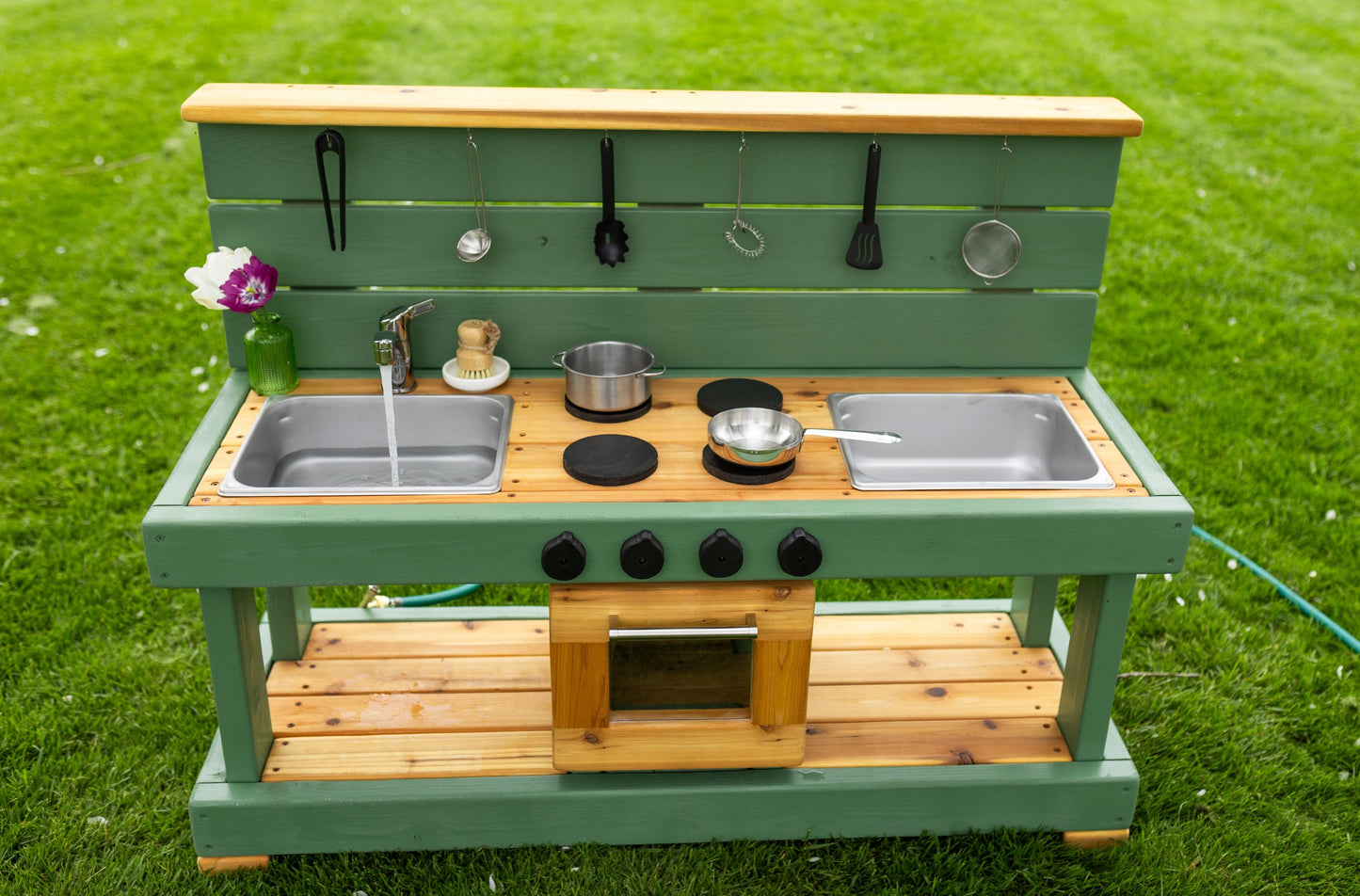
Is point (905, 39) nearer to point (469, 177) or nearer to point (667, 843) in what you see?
point (469, 177)

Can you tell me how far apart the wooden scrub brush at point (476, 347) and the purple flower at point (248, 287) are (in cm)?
45

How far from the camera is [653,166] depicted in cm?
276

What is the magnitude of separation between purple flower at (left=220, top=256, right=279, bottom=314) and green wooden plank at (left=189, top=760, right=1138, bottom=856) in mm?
1091

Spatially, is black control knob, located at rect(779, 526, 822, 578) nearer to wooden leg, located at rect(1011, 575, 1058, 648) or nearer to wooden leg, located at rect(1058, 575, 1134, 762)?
wooden leg, located at rect(1058, 575, 1134, 762)

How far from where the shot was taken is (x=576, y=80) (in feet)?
23.1

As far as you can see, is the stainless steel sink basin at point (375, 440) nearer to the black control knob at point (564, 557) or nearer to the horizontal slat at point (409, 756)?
the black control knob at point (564, 557)

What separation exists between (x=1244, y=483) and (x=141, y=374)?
13.9 feet

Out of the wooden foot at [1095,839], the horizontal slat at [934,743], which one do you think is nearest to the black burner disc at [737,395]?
the horizontal slat at [934,743]

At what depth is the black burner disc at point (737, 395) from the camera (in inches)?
110

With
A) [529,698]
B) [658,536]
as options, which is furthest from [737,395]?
[529,698]

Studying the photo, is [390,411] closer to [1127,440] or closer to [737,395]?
[737,395]

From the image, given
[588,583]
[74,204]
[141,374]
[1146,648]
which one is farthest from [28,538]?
[1146,648]

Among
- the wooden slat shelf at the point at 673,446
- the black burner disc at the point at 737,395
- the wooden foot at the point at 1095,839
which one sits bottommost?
the wooden foot at the point at 1095,839

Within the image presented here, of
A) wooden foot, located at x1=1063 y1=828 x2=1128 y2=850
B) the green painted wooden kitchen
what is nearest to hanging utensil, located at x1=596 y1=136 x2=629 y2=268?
the green painted wooden kitchen
